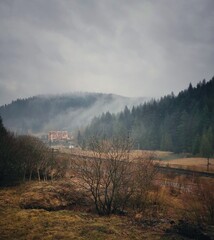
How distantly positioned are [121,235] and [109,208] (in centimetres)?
400

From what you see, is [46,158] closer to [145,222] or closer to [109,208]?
[109,208]

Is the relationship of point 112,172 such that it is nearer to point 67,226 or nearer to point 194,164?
point 67,226

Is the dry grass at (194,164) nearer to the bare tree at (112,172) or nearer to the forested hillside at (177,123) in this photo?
the forested hillside at (177,123)

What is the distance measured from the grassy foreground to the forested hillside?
199 feet

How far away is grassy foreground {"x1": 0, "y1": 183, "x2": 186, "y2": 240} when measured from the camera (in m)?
10.0

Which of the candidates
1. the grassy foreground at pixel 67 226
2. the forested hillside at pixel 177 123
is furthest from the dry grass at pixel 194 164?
the grassy foreground at pixel 67 226

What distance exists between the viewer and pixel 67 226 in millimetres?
11297

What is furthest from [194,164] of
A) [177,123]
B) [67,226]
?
[67,226]

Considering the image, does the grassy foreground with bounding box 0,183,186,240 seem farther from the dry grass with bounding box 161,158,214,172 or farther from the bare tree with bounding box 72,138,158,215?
the dry grass with bounding box 161,158,214,172

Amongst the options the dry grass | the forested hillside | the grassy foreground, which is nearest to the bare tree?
the grassy foreground

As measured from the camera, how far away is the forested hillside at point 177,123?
3300 inches

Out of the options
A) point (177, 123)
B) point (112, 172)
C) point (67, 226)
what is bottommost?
point (67, 226)

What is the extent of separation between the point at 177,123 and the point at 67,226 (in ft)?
316

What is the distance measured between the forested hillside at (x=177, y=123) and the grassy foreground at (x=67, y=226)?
60.7m
